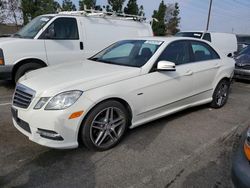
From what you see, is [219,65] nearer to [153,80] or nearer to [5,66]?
[153,80]

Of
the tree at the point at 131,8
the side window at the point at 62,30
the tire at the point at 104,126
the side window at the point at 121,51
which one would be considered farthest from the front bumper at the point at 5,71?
the tree at the point at 131,8

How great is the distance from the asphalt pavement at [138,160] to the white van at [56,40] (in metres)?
1.97

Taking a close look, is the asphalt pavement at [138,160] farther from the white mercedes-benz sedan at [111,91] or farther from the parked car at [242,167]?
the parked car at [242,167]

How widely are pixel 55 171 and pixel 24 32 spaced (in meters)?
4.69

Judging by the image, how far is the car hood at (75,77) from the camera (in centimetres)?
309

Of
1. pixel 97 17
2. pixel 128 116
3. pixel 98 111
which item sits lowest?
pixel 128 116

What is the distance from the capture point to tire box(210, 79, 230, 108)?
5206 millimetres

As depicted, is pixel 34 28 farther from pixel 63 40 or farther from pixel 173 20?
pixel 173 20

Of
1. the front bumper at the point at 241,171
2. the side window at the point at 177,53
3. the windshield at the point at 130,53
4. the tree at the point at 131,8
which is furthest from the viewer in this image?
the tree at the point at 131,8

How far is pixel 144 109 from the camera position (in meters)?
3.74

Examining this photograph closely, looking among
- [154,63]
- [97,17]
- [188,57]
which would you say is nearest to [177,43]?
[188,57]

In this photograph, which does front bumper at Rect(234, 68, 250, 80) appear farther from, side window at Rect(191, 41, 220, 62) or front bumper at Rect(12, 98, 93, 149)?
front bumper at Rect(12, 98, 93, 149)

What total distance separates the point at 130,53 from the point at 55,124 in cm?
197

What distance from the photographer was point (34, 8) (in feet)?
65.0
